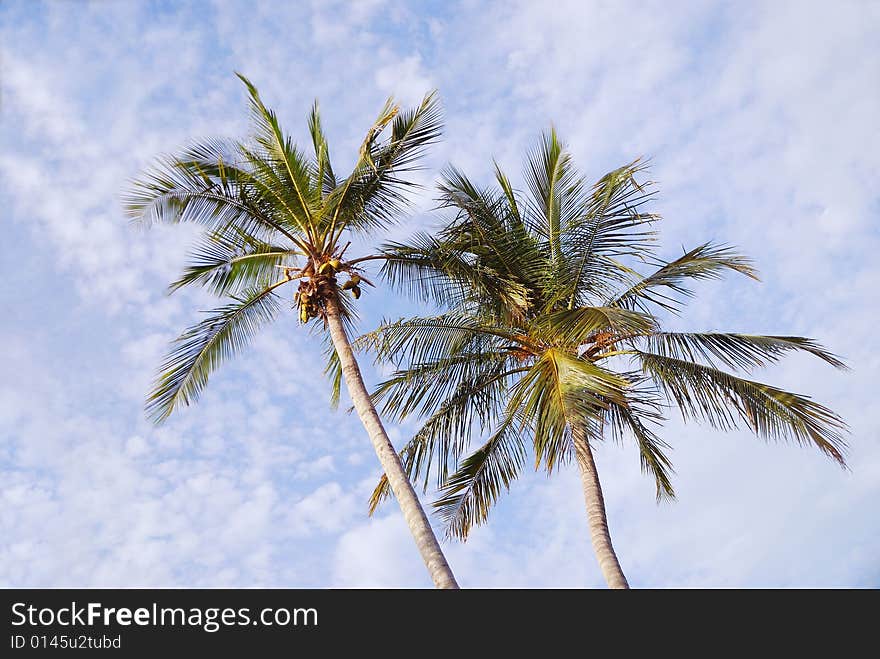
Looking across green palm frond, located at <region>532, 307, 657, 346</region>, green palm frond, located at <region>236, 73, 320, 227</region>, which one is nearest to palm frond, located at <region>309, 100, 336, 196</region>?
green palm frond, located at <region>236, 73, 320, 227</region>

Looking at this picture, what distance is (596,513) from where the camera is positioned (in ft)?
35.4

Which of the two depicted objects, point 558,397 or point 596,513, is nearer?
point 558,397

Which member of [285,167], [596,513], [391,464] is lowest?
[596,513]

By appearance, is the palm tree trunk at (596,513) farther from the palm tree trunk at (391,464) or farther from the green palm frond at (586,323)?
the palm tree trunk at (391,464)

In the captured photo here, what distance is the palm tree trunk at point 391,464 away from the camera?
8969mm

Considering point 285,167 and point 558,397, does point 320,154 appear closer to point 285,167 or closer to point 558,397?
point 285,167

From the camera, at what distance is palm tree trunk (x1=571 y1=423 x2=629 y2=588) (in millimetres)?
10250

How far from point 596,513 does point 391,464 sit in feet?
9.60

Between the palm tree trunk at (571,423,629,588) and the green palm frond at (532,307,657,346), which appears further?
the palm tree trunk at (571,423,629,588)

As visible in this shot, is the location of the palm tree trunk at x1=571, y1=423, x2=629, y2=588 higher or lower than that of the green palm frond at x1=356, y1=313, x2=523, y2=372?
lower

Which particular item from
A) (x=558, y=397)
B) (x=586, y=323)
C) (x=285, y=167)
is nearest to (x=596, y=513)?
(x=558, y=397)

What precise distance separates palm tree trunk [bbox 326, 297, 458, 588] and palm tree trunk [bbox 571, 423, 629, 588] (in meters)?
2.17

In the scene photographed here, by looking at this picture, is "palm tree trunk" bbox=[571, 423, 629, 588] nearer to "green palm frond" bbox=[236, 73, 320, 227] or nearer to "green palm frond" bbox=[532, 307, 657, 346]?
"green palm frond" bbox=[532, 307, 657, 346]
